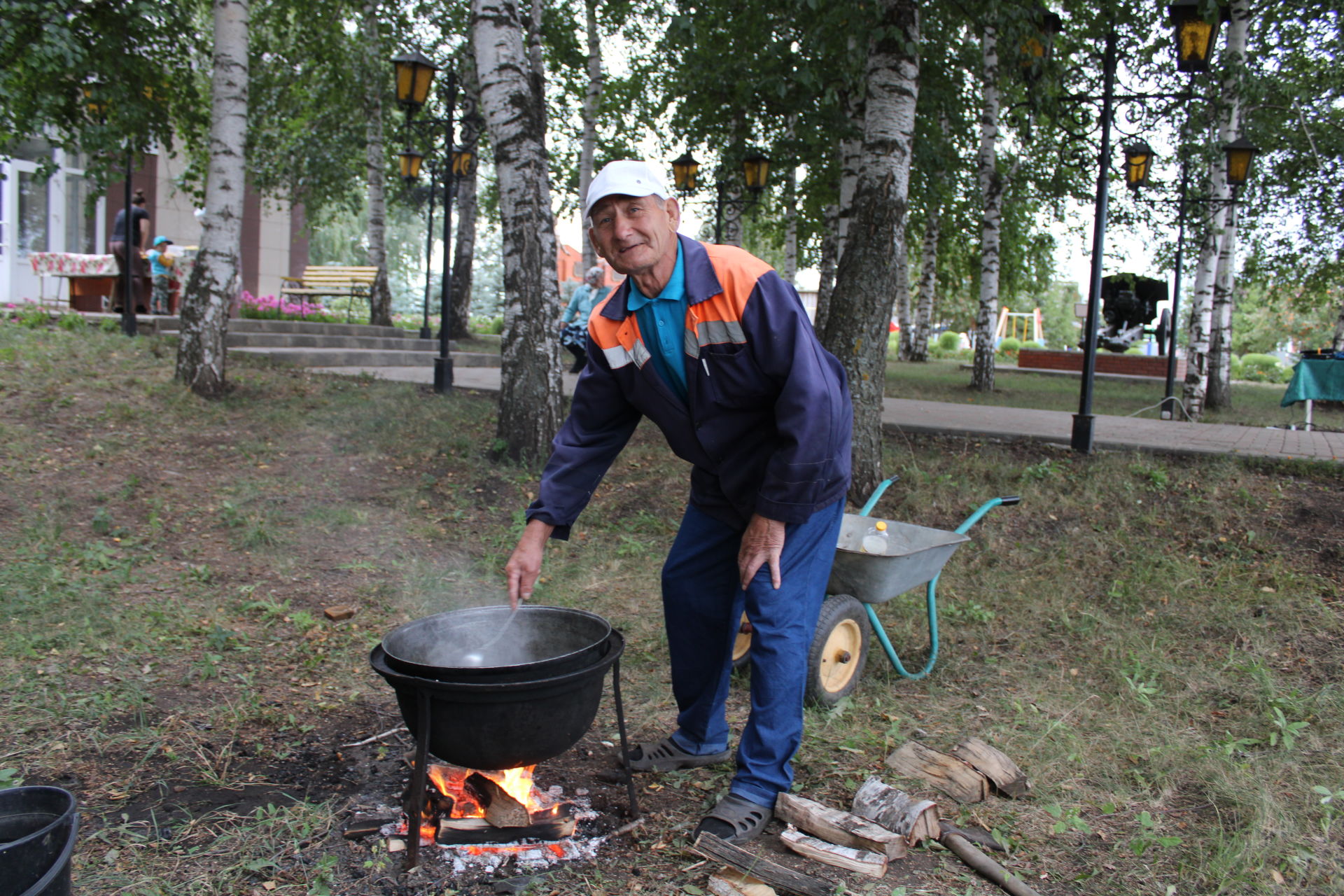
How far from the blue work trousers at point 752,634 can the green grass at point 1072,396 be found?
10.3m

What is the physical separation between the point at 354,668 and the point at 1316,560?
5.67m

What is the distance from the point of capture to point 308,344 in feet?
44.6

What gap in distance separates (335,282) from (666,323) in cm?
1824

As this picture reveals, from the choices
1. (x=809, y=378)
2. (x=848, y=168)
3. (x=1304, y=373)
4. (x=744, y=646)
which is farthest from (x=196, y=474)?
(x=1304, y=373)

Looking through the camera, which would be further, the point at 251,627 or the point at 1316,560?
the point at 1316,560

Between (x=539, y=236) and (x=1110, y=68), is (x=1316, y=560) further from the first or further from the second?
(x=539, y=236)

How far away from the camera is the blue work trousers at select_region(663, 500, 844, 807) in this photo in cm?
274

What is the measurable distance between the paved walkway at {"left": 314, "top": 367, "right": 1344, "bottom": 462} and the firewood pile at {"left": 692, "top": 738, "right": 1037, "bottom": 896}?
18.9 feet

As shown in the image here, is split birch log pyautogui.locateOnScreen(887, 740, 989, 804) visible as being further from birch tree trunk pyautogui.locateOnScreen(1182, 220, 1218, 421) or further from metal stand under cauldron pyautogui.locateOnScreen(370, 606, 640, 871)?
birch tree trunk pyautogui.locateOnScreen(1182, 220, 1218, 421)

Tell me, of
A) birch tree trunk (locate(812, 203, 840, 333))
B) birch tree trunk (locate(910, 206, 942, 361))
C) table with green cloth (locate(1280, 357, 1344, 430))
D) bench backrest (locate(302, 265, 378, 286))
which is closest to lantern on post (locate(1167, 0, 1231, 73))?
table with green cloth (locate(1280, 357, 1344, 430))

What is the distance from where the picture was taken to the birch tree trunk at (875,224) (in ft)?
21.2

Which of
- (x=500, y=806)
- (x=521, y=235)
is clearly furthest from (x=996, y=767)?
(x=521, y=235)

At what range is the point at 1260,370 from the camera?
2958 cm

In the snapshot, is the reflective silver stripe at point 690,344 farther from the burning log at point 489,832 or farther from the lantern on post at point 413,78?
the lantern on post at point 413,78
